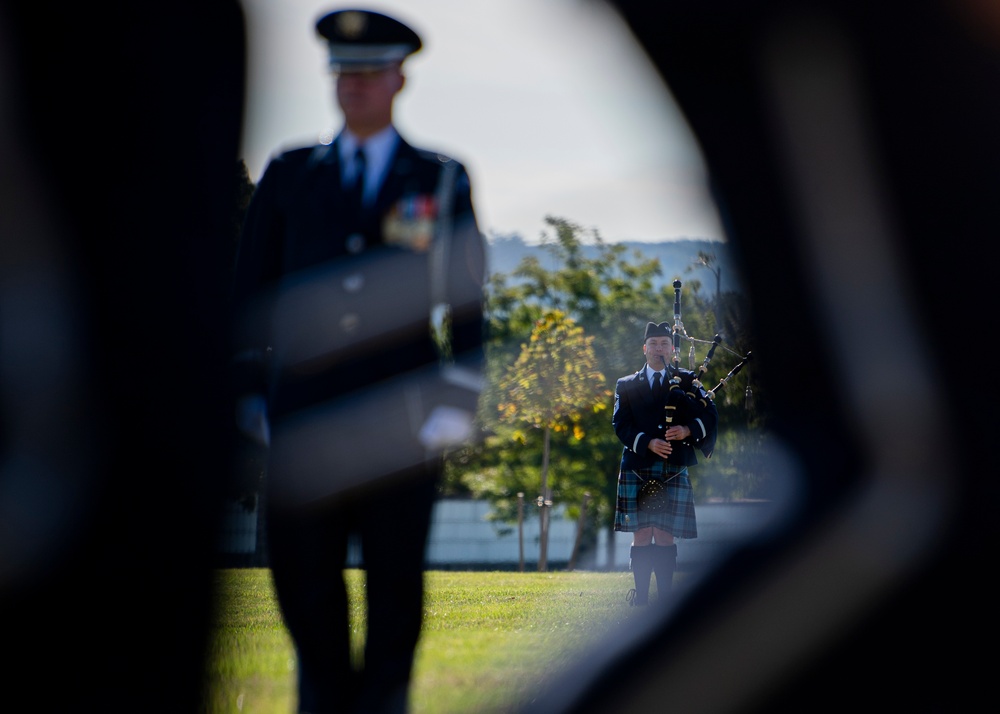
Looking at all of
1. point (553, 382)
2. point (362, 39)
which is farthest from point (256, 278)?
point (553, 382)

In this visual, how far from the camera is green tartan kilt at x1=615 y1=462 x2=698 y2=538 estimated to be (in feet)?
26.1

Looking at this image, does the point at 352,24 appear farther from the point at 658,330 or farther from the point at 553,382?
the point at 553,382

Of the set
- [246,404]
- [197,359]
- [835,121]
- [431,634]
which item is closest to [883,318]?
[835,121]

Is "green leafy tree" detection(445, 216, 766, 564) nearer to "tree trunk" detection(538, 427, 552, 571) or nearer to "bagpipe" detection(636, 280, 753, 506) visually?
"tree trunk" detection(538, 427, 552, 571)

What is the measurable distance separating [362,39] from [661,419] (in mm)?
5045

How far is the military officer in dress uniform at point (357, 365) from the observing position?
331 centimetres

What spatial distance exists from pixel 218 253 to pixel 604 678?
5.57 ft

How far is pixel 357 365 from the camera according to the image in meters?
3.38

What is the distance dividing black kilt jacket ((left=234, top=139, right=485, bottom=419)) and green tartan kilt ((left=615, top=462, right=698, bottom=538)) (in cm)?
472

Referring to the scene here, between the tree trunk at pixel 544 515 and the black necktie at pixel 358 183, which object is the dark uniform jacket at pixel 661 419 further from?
the tree trunk at pixel 544 515

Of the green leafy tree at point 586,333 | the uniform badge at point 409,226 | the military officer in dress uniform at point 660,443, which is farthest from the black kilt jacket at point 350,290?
the green leafy tree at point 586,333

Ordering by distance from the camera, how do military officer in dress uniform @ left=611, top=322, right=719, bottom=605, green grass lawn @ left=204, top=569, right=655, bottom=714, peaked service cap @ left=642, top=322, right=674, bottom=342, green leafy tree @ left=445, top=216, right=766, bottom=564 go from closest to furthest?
1. green grass lawn @ left=204, top=569, right=655, bottom=714
2. military officer in dress uniform @ left=611, top=322, right=719, bottom=605
3. peaked service cap @ left=642, top=322, right=674, bottom=342
4. green leafy tree @ left=445, top=216, right=766, bottom=564

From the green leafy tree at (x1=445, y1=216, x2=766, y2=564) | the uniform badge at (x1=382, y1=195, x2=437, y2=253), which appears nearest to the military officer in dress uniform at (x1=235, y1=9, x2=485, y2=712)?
the uniform badge at (x1=382, y1=195, x2=437, y2=253)

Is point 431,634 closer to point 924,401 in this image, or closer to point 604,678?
point 604,678
